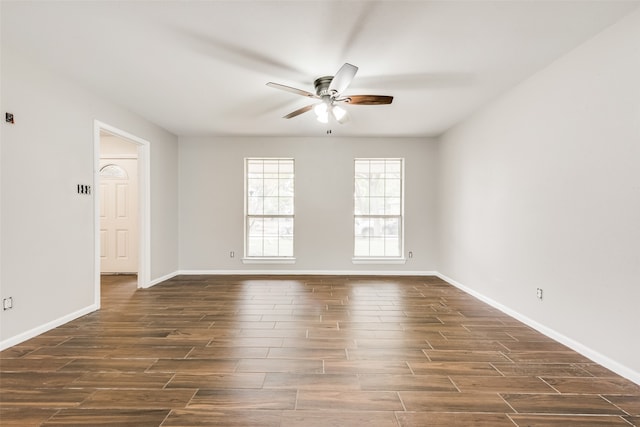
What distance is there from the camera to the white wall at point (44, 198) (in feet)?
8.18

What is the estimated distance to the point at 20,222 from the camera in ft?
8.42

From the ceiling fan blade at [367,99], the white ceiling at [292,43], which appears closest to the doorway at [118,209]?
the white ceiling at [292,43]

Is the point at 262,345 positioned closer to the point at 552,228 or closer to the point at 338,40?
the point at 338,40

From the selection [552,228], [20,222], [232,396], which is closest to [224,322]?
[232,396]

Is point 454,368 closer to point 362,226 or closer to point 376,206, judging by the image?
point 362,226

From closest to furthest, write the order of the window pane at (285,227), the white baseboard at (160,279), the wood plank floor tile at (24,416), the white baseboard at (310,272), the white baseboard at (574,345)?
1. the wood plank floor tile at (24,416)
2. the white baseboard at (574,345)
3. the white baseboard at (160,279)
4. the white baseboard at (310,272)
5. the window pane at (285,227)

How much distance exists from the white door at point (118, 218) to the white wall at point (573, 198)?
230 inches

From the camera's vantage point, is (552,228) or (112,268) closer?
(552,228)

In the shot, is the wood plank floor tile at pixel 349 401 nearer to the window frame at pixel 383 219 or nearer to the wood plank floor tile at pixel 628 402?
the wood plank floor tile at pixel 628 402

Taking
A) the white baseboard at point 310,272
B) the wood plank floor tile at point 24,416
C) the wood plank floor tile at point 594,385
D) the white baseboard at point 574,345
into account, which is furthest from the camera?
the white baseboard at point 310,272

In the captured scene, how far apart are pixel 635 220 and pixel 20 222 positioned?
4675mm

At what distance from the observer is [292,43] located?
2416 mm

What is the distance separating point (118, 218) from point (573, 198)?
21.7 ft

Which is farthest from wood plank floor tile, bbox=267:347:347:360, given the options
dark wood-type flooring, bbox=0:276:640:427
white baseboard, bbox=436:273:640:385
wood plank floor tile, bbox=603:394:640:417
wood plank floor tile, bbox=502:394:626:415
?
white baseboard, bbox=436:273:640:385
